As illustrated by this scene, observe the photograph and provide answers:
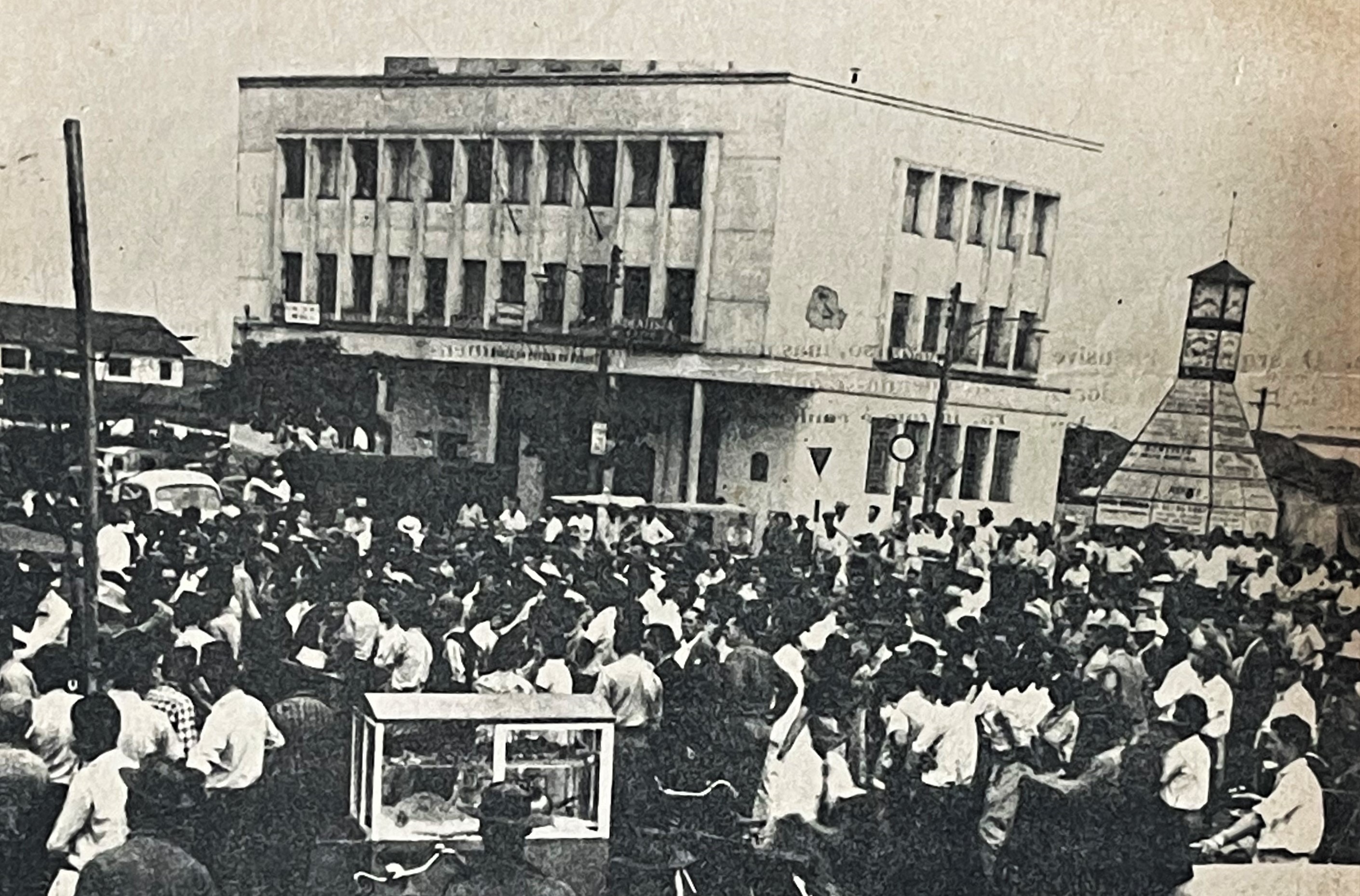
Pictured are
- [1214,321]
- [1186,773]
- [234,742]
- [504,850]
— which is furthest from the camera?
[1186,773]

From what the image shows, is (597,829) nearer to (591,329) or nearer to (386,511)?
(386,511)

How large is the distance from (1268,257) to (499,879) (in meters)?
2.71

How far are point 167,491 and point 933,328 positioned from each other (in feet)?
6.83

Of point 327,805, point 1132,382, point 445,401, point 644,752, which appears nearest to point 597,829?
point 644,752

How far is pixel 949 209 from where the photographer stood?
139 inches

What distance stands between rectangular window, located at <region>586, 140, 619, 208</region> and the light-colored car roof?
1264 millimetres

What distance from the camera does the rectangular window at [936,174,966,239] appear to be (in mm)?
3508

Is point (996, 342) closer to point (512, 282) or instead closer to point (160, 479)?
point (512, 282)

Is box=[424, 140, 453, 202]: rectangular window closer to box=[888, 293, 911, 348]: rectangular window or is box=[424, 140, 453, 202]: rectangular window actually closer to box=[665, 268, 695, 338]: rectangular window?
box=[665, 268, 695, 338]: rectangular window

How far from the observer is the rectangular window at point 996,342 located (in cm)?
356

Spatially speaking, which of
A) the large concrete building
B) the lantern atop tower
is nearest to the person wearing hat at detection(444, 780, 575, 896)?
the large concrete building

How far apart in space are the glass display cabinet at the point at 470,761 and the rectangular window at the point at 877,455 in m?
0.94

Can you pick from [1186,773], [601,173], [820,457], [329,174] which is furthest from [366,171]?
[1186,773]

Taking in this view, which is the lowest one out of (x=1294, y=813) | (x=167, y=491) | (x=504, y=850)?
(x=504, y=850)
